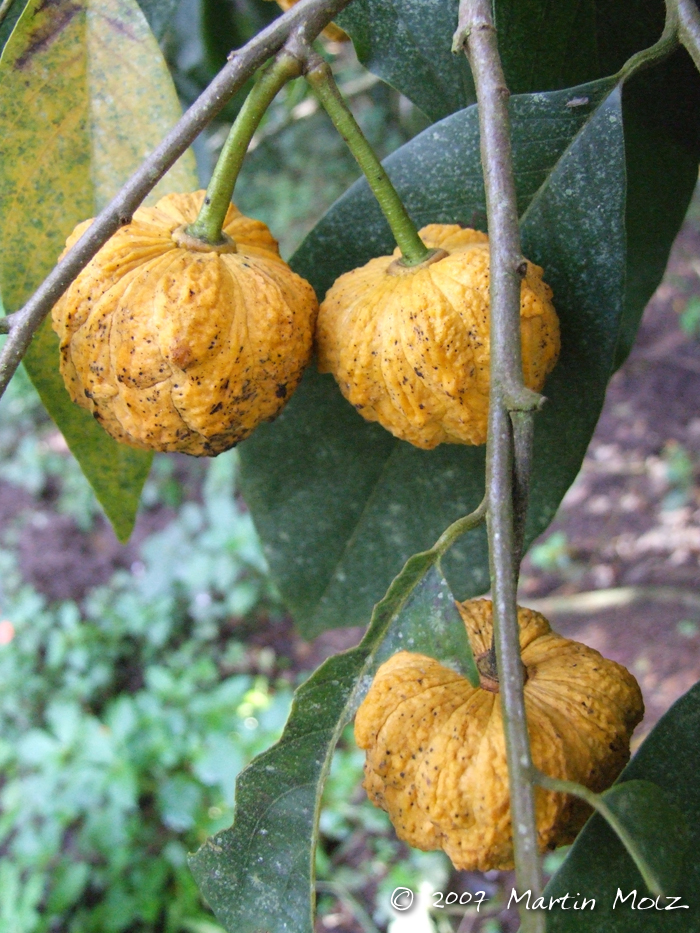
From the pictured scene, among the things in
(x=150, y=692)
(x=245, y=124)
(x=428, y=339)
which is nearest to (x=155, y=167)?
(x=245, y=124)

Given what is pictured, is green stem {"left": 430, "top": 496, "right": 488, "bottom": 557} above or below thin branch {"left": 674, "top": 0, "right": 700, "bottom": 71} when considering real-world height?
below

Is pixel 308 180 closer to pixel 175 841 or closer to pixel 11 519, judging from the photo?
pixel 11 519

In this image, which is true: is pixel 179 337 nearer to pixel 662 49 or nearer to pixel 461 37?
pixel 461 37

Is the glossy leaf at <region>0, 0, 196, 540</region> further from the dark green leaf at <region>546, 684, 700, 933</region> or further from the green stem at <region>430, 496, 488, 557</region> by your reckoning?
the dark green leaf at <region>546, 684, 700, 933</region>

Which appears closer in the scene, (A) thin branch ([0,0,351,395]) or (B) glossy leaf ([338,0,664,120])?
(A) thin branch ([0,0,351,395])

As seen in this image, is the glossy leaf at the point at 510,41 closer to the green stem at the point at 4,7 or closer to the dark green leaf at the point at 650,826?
the green stem at the point at 4,7

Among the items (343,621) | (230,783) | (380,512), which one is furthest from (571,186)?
(230,783)

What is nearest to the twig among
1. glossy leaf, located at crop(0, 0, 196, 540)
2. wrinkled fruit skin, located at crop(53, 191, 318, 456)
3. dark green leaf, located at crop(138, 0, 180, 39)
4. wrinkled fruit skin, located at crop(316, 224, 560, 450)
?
wrinkled fruit skin, located at crop(316, 224, 560, 450)
